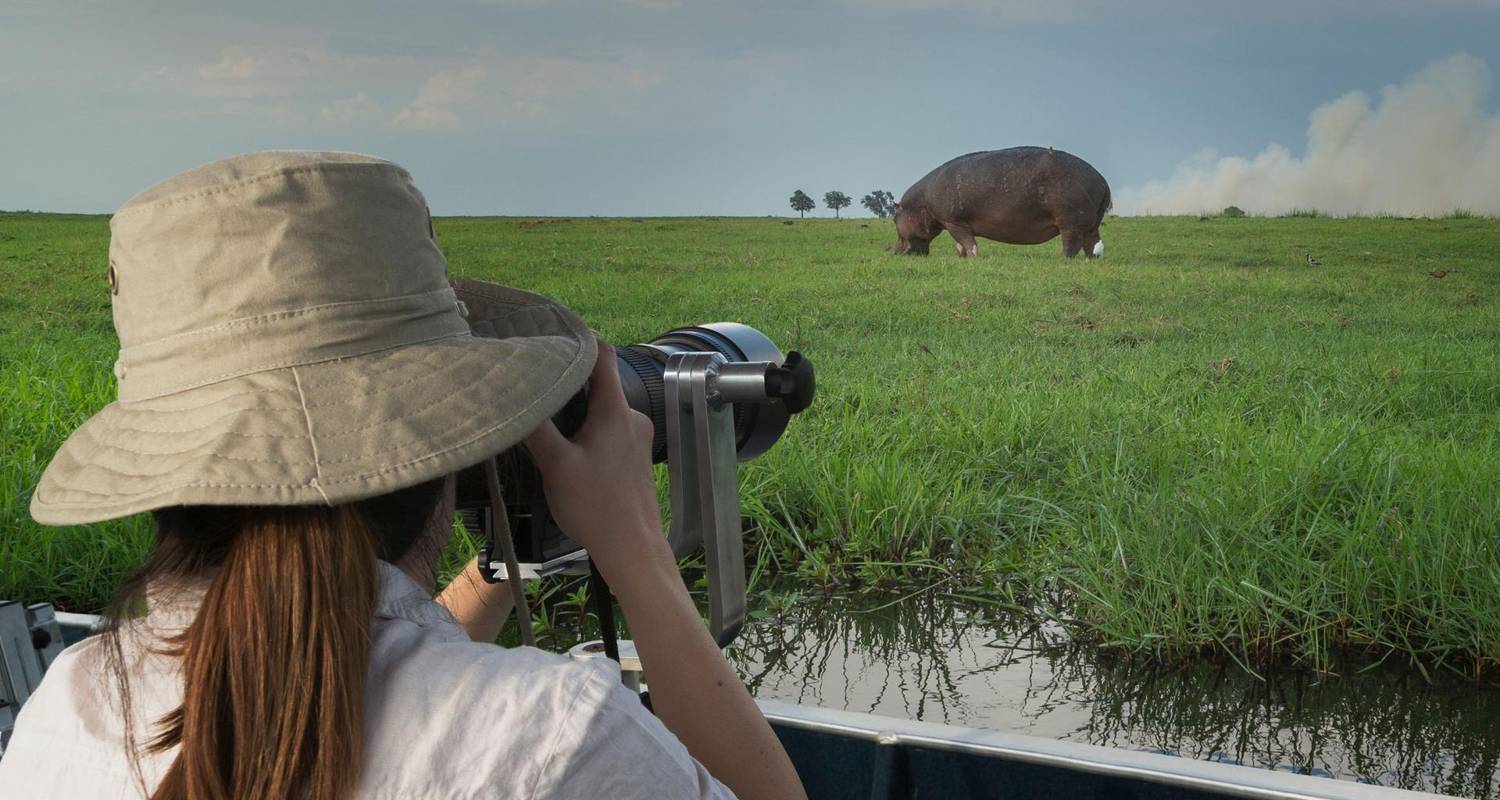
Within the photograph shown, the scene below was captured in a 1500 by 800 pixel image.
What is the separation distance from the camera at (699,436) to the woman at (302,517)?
0.22m

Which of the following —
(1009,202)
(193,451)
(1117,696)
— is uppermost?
(193,451)

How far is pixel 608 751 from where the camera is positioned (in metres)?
0.46

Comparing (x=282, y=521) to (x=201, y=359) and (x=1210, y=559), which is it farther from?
(x=1210, y=559)

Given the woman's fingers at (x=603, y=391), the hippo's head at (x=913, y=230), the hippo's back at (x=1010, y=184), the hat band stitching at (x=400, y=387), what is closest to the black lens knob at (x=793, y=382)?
the woman's fingers at (x=603, y=391)

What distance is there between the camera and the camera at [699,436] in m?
0.78

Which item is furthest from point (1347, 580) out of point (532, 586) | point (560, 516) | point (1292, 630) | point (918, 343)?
point (918, 343)

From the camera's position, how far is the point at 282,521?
47cm

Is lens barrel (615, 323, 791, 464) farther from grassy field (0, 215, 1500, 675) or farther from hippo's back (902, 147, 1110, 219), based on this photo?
hippo's back (902, 147, 1110, 219)

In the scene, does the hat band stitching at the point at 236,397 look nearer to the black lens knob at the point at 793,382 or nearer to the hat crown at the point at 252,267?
the hat crown at the point at 252,267

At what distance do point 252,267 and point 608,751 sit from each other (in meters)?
0.22

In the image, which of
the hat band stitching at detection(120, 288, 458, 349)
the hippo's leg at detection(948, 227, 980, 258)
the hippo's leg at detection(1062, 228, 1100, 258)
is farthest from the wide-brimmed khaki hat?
the hippo's leg at detection(948, 227, 980, 258)

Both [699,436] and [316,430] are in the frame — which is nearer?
[316,430]

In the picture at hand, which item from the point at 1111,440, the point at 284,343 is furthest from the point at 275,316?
the point at 1111,440

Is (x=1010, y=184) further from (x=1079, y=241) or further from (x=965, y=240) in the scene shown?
(x=1079, y=241)
